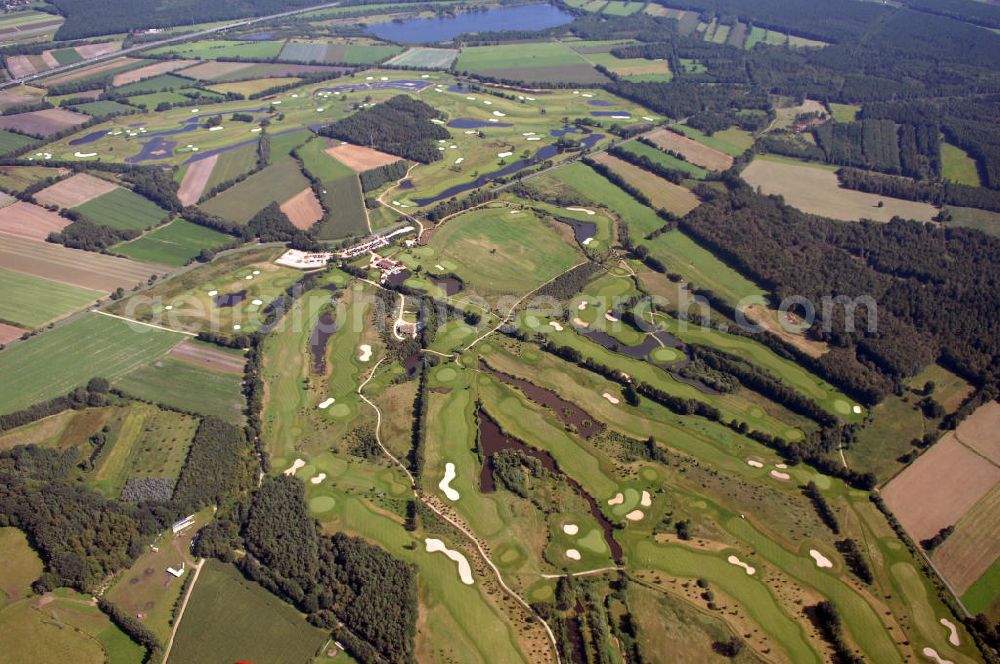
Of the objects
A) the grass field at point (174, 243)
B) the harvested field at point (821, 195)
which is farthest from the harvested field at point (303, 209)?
the harvested field at point (821, 195)

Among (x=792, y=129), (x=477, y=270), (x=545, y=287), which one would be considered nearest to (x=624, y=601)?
(x=545, y=287)

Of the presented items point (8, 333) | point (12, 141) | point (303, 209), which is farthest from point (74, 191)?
point (8, 333)

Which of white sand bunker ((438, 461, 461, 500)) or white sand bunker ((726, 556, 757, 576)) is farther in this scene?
white sand bunker ((438, 461, 461, 500))

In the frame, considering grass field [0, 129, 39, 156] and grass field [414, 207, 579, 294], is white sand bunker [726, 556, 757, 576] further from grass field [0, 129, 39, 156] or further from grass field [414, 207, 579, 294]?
grass field [0, 129, 39, 156]

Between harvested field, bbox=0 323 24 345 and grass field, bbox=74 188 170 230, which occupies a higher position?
grass field, bbox=74 188 170 230

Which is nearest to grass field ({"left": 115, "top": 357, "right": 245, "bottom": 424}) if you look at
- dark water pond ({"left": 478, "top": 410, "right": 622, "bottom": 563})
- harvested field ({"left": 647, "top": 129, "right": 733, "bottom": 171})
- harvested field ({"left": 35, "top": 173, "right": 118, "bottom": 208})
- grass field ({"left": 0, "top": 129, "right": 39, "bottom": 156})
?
dark water pond ({"left": 478, "top": 410, "right": 622, "bottom": 563})

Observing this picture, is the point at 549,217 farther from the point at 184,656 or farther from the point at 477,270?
the point at 184,656

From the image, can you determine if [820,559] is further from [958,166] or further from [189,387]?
[958,166]
